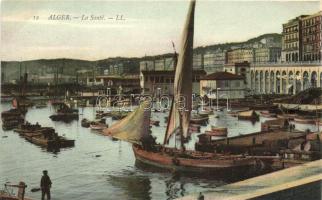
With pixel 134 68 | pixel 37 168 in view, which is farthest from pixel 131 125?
pixel 37 168

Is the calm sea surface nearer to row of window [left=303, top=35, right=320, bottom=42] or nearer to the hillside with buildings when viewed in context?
the hillside with buildings

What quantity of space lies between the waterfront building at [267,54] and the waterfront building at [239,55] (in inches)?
2.2

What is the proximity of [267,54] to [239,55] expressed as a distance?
0.73 ft

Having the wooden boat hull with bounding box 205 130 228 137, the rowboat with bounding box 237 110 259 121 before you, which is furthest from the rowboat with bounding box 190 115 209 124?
the rowboat with bounding box 237 110 259 121

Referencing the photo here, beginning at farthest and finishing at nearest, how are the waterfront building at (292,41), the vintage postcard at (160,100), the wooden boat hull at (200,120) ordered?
the wooden boat hull at (200,120) → the waterfront building at (292,41) → the vintage postcard at (160,100)

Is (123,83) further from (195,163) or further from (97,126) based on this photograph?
(195,163)

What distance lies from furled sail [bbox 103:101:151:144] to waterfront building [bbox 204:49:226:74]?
56 centimetres

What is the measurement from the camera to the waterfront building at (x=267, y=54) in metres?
4.34

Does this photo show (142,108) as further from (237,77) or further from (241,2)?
(241,2)

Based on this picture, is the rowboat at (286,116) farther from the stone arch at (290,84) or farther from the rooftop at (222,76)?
the rooftop at (222,76)

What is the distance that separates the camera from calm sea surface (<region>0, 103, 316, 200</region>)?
4.17 m

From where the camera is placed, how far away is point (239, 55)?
442 centimetres

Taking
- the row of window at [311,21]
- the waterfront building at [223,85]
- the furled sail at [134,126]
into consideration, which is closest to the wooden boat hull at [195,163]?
the furled sail at [134,126]

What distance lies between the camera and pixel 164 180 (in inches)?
170
